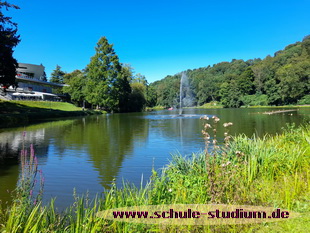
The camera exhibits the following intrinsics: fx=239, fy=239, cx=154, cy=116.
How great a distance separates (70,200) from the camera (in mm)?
6191

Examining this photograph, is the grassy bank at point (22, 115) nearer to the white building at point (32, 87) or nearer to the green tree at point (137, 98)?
the white building at point (32, 87)

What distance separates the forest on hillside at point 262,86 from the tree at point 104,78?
5069 centimetres

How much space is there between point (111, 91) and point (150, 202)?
57.7 m

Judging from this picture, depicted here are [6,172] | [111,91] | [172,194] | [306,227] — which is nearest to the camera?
[306,227]

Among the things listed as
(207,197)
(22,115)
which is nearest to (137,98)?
(22,115)

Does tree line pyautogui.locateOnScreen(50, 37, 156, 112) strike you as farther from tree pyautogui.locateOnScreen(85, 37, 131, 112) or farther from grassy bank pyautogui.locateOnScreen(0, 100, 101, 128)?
grassy bank pyautogui.locateOnScreen(0, 100, 101, 128)

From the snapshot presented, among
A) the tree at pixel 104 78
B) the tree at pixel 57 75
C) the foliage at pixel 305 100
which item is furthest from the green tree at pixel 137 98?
the foliage at pixel 305 100

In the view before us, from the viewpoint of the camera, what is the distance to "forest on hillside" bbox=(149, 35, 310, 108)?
267ft

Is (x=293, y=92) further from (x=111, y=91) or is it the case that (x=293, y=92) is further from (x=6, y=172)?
(x=6, y=172)

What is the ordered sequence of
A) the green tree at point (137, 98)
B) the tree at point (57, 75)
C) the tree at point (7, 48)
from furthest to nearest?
the tree at point (57, 75) < the green tree at point (137, 98) < the tree at point (7, 48)

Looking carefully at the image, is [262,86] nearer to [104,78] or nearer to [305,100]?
[305,100]

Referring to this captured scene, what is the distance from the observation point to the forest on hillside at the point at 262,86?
267ft

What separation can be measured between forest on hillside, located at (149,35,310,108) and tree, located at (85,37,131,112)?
50.7 meters

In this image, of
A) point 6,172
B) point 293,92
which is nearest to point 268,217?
point 6,172
